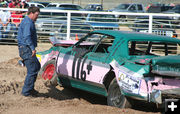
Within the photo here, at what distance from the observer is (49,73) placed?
9.75 m

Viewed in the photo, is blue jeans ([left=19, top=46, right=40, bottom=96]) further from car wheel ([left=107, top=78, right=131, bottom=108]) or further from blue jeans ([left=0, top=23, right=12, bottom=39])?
blue jeans ([left=0, top=23, right=12, bottom=39])

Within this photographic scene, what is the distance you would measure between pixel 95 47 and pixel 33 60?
133 centimetres

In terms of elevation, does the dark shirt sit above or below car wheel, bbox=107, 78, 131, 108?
above

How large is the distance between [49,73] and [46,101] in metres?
2.21

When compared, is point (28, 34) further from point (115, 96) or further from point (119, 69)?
point (115, 96)

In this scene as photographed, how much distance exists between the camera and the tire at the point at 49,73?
30.6 ft

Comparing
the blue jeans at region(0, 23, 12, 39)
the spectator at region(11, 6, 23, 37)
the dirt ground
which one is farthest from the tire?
the blue jeans at region(0, 23, 12, 39)

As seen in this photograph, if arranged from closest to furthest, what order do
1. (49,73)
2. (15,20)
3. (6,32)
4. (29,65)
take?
1. (29,65)
2. (49,73)
3. (6,32)
4. (15,20)

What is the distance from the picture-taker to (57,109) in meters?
6.84

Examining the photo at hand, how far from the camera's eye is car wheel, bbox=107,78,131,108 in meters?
7.16

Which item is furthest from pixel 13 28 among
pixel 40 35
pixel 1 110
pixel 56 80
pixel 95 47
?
pixel 1 110

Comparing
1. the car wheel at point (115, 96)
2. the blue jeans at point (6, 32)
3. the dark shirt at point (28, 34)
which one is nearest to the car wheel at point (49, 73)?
the dark shirt at point (28, 34)

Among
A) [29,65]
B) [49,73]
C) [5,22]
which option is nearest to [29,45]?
[29,65]

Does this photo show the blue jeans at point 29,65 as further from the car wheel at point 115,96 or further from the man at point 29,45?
the car wheel at point 115,96
